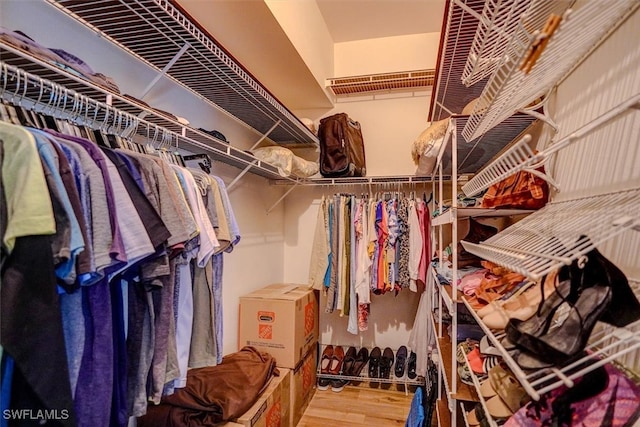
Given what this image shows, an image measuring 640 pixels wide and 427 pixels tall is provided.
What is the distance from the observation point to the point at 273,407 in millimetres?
1816

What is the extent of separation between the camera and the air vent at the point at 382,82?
8.72ft

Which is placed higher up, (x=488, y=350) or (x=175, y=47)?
(x=175, y=47)

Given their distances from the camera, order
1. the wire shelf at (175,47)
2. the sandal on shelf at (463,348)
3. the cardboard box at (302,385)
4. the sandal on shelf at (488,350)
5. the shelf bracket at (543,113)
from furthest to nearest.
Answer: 1. the cardboard box at (302,385)
2. the sandal on shelf at (463,348)
3. the shelf bracket at (543,113)
4. the wire shelf at (175,47)
5. the sandal on shelf at (488,350)

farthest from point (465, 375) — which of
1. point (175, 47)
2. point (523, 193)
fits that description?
point (175, 47)

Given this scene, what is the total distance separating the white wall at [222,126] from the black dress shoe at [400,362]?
124 cm

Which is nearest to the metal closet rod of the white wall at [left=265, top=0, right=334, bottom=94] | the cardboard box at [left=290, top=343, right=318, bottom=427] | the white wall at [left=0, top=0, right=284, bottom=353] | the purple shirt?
the purple shirt

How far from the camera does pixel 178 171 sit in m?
1.10

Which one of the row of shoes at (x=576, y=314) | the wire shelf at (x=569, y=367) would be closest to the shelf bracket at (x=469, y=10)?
the row of shoes at (x=576, y=314)

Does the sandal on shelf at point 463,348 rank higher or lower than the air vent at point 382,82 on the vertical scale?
lower

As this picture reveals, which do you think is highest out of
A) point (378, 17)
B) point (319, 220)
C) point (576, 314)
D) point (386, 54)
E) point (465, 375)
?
point (378, 17)

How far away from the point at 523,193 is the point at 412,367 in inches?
77.9

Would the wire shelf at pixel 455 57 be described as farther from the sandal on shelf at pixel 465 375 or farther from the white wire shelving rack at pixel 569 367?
the sandal on shelf at pixel 465 375

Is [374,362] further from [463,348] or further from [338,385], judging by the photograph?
[463,348]

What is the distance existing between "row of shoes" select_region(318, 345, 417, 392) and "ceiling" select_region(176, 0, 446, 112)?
2.27 metres
